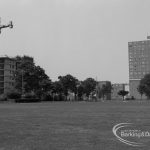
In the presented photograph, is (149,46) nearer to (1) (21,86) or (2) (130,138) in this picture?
(1) (21,86)

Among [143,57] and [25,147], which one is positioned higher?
[143,57]

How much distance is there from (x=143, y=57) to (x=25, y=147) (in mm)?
181118

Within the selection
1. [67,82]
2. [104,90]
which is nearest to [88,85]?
[67,82]

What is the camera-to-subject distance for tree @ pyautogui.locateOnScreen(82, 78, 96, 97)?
496ft

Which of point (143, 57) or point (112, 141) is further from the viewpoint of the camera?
point (143, 57)

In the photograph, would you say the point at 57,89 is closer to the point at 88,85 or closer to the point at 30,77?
the point at 30,77

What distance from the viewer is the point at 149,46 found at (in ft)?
611

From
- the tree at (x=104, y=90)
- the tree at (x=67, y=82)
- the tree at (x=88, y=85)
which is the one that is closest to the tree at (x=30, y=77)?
the tree at (x=67, y=82)

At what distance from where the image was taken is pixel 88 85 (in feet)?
497

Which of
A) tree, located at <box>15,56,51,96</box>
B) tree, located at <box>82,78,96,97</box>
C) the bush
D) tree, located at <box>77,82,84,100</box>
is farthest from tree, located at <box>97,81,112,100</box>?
the bush

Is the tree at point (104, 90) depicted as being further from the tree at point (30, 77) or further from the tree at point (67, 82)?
the tree at point (30, 77)

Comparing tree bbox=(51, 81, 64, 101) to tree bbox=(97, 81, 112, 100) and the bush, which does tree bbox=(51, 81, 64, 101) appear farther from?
tree bbox=(97, 81, 112, 100)

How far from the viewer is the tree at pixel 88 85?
15125 cm

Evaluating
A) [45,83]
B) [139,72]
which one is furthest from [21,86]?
[139,72]
